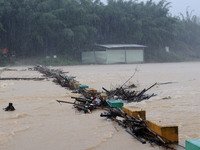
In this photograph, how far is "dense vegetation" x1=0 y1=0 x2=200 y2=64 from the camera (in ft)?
109

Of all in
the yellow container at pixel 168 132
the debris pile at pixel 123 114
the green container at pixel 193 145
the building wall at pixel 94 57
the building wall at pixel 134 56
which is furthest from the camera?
the building wall at pixel 134 56

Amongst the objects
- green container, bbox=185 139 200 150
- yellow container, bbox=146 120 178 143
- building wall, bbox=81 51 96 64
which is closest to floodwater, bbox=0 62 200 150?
yellow container, bbox=146 120 178 143

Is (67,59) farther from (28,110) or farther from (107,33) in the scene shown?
(28,110)

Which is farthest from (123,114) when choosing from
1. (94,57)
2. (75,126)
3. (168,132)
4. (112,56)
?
(94,57)

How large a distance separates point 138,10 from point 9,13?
18789mm

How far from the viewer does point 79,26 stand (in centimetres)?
3519

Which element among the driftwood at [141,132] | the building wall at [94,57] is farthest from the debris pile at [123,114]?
the building wall at [94,57]

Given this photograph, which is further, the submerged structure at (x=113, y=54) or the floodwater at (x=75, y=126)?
the submerged structure at (x=113, y=54)

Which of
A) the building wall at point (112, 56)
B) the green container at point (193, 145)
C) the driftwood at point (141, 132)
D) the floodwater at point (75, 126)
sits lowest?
the floodwater at point (75, 126)

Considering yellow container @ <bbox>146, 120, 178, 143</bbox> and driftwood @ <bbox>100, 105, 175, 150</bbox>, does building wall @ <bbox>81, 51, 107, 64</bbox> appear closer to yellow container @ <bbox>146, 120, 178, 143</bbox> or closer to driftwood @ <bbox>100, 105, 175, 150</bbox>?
driftwood @ <bbox>100, 105, 175, 150</bbox>

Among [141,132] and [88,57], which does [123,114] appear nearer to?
[141,132]

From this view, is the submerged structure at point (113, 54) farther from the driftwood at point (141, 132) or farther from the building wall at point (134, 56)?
the driftwood at point (141, 132)

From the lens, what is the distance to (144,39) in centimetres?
4250

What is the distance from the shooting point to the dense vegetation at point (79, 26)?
33.2 m
